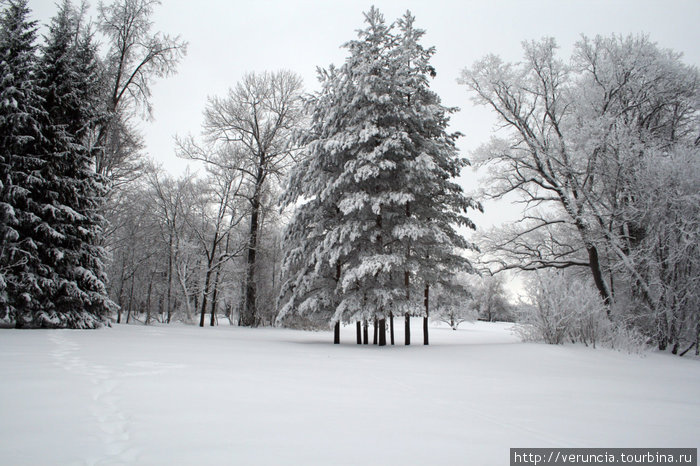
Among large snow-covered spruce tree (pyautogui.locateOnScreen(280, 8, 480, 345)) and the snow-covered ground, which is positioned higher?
large snow-covered spruce tree (pyautogui.locateOnScreen(280, 8, 480, 345))

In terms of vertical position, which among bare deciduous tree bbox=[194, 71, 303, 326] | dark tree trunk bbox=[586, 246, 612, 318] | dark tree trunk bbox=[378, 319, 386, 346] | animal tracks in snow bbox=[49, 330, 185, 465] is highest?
bare deciduous tree bbox=[194, 71, 303, 326]

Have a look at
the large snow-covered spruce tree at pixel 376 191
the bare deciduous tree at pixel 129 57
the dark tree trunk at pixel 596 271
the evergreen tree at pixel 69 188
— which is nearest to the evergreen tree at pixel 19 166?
the evergreen tree at pixel 69 188

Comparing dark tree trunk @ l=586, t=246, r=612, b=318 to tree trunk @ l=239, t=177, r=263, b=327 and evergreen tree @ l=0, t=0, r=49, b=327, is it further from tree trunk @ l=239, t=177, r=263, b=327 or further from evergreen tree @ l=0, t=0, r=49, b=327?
evergreen tree @ l=0, t=0, r=49, b=327

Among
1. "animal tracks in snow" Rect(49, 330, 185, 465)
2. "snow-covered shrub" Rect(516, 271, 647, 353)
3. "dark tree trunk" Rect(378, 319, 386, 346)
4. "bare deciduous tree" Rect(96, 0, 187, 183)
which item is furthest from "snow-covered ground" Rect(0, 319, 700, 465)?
"bare deciduous tree" Rect(96, 0, 187, 183)

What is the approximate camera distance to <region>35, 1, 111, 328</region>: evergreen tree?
11.3m

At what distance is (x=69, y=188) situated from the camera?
1181cm

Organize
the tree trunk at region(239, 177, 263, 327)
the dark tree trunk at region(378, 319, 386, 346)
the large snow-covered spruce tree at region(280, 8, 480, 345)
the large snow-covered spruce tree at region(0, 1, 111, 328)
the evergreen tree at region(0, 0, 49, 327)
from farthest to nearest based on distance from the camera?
the tree trunk at region(239, 177, 263, 327) < the dark tree trunk at region(378, 319, 386, 346) < the large snow-covered spruce tree at region(280, 8, 480, 345) < the large snow-covered spruce tree at region(0, 1, 111, 328) < the evergreen tree at region(0, 0, 49, 327)

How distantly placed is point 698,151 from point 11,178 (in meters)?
22.0

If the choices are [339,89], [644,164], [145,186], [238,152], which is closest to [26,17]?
[339,89]

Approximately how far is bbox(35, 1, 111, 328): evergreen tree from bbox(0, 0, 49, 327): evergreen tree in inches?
12.8

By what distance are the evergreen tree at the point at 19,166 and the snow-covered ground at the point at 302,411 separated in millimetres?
4854

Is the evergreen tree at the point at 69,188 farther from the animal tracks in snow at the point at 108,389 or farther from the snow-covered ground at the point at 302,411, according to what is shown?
the snow-covered ground at the point at 302,411

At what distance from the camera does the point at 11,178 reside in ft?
35.2

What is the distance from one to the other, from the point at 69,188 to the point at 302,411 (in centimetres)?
1236
